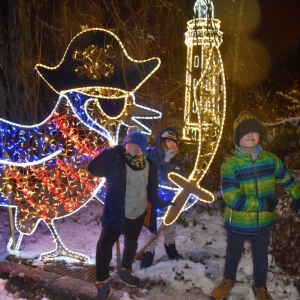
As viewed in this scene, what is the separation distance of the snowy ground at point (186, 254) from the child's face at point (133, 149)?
4.98ft

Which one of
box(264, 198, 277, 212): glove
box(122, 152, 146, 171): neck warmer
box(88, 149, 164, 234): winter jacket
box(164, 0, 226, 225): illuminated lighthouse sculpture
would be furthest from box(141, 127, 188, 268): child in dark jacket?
box(264, 198, 277, 212): glove

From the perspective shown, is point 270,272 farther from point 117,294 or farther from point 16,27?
Result: point 16,27

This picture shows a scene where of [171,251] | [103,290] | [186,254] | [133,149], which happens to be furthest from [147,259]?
[133,149]

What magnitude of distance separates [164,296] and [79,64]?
107 inches

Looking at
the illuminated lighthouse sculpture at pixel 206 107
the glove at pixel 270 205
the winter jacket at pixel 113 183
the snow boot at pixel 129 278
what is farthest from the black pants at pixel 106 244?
the glove at pixel 270 205

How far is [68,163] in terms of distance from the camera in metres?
3.22

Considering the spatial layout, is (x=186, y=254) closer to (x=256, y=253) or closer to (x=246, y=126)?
(x=256, y=253)

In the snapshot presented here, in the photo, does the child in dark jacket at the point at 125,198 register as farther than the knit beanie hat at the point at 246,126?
Yes

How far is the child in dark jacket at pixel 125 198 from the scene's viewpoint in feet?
8.84

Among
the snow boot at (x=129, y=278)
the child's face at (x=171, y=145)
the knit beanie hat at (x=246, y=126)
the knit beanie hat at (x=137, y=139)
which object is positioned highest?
the knit beanie hat at (x=246, y=126)

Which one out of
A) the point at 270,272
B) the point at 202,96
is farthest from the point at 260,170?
the point at 270,272

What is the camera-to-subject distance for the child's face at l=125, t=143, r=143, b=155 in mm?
2812

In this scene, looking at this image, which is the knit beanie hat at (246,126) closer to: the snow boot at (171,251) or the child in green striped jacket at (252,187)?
the child in green striped jacket at (252,187)

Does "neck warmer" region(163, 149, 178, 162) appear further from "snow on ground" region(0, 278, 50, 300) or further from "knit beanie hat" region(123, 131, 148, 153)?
"snow on ground" region(0, 278, 50, 300)
